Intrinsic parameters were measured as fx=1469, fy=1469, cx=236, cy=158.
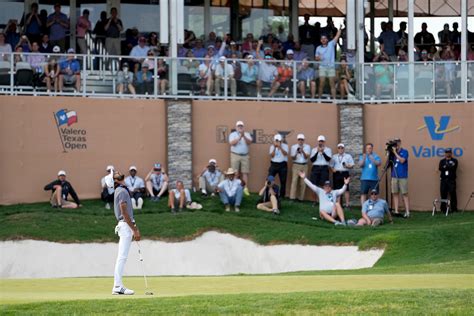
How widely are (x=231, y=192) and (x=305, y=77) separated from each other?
4.65m

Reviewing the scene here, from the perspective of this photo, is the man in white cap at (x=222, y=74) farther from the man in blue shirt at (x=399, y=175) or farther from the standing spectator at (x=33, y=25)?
the standing spectator at (x=33, y=25)

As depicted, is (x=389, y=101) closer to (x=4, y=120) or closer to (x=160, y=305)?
(x=4, y=120)

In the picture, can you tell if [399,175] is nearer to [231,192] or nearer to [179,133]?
[231,192]

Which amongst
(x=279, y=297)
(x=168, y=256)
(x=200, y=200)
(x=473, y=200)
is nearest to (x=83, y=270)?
(x=168, y=256)

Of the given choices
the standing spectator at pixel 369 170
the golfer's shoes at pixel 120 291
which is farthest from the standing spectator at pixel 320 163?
the golfer's shoes at pixel 120 291

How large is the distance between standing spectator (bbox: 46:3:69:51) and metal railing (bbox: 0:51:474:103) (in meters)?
2.44

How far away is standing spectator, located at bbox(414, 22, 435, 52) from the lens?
40531 mm

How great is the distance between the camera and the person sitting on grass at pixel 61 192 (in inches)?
1348

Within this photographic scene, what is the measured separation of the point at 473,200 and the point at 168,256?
9120 mm

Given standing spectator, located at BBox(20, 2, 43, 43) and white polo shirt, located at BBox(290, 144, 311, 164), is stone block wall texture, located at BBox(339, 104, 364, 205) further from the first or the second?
standing spectator, located at BBox(20, 2, 43, 43)

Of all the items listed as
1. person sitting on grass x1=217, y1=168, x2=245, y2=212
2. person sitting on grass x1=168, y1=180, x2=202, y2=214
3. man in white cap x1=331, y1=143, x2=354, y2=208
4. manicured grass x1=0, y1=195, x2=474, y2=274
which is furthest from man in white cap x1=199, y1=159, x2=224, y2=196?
man in white cap x1=331, y1=143, x2=354, y2=208

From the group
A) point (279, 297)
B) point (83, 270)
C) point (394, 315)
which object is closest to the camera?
point (394, 315)

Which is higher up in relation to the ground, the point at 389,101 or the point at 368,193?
the point at 389,101

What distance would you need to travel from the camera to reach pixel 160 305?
1853 cm
